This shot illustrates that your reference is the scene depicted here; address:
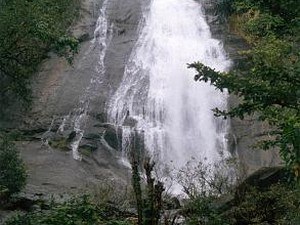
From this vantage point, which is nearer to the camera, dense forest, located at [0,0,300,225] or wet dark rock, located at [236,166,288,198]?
dense forest, located at [0,0,300,225]

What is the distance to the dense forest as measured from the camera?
907cm

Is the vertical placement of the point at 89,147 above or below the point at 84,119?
below

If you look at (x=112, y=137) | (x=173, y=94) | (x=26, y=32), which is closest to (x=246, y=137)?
(x=173, y=94)

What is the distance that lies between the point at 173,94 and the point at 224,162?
7937 millimetres

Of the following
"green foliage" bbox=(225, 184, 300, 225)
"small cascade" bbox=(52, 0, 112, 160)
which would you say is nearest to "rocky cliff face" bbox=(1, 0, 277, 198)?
"small cascade" bbox=(52, 0, 112, 160)

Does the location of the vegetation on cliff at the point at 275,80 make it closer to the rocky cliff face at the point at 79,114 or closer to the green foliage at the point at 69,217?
the green foliage at the point at 69,217

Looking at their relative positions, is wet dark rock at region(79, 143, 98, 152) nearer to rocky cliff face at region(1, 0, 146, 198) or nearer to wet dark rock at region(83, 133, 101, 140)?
rocky cliff face at region(1, 0, 146, 198)

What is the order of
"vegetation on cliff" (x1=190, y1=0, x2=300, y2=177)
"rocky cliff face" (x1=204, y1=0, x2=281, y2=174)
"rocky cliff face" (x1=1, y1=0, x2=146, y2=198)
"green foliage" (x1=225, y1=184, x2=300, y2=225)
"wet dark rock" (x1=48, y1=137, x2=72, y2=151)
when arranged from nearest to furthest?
1. "vegetation on cliff" (x1=190, y1=0, x2=300, y2=177)
2. "green foliage" (x1=225, y1=184, x2=300, y2=225)
3. "rocky cliff face" (x1=1, y1=0, x2=146, y2=198)
4. "rocky cliff face" (x1=204, y1=0, x2=281, y2=174)
5. "wet dark rock" (x1=48, y1=137, x2=72, y2=151)

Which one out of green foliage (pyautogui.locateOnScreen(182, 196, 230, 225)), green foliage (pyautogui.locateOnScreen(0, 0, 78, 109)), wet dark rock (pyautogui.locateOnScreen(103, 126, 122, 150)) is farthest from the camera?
wet dark rock (pyautogui.locateOnScreen(103, 126, 122, 150))

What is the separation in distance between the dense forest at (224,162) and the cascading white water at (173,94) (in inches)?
245

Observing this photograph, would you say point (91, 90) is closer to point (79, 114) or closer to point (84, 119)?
point (79, 114)

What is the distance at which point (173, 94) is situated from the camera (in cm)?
2552

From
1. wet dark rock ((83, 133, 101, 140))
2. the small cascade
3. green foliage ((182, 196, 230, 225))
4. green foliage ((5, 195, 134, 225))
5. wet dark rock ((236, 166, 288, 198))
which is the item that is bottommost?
green foliage ((5, 195, 134, 225))

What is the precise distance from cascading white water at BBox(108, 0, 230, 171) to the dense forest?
623 cm
